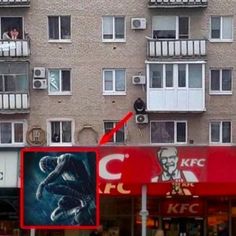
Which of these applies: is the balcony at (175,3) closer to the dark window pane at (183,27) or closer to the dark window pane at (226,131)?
the dark window pane at (183,27)

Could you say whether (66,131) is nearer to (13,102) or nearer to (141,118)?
(13,102)

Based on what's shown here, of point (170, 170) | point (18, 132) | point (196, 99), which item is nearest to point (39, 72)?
point (18, 132)

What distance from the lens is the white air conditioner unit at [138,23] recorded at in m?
34.6

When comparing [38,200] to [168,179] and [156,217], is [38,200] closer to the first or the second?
[168,179]

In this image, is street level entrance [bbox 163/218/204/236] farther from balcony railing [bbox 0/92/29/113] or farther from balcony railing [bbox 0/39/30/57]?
balcony railing [bbox 0/39/30/57]

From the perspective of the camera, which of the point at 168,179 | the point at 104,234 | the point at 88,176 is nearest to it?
Result: the point at 88,176

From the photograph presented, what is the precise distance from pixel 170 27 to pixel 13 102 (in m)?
7.33

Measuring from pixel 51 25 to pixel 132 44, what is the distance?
3.54 metres

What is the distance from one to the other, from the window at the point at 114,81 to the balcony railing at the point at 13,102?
11.2 feet

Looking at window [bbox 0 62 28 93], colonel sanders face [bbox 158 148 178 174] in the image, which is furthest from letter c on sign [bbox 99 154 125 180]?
window [bbox 0 62 28 93]

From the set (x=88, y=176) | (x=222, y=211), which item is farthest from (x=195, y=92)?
(x=88, y=176)

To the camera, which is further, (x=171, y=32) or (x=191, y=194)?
(x=171, y=32)

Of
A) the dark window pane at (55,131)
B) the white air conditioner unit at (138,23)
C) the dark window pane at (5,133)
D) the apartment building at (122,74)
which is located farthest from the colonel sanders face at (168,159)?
the dark window pane at (5,133)

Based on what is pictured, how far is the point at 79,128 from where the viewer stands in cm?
3466
